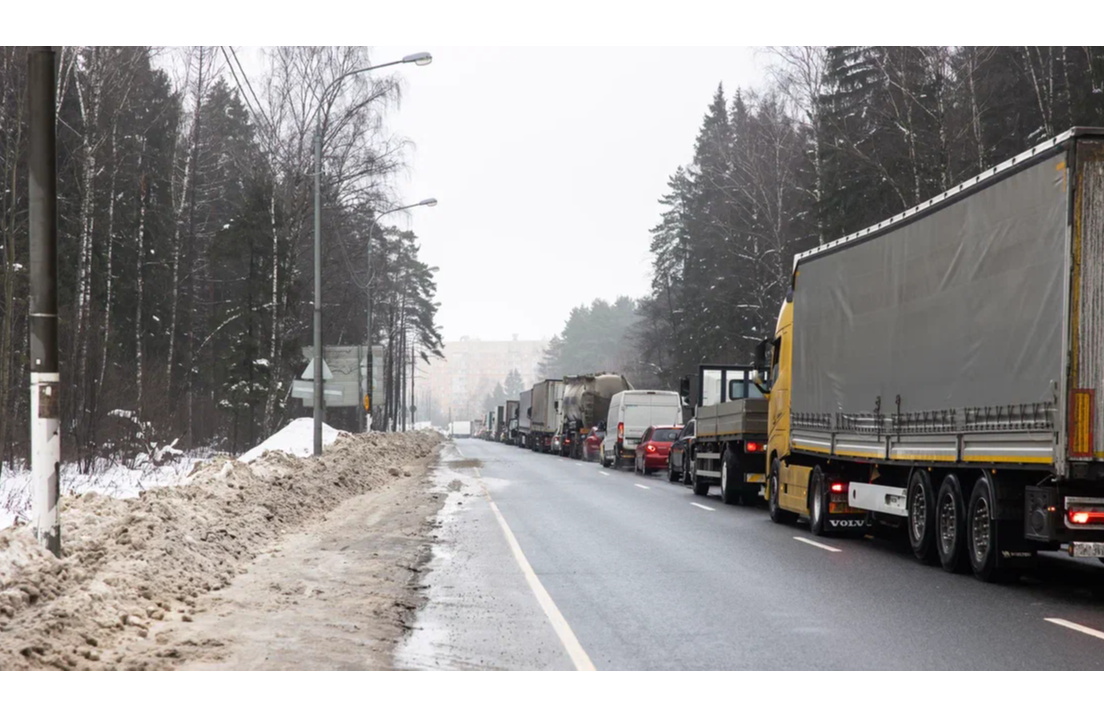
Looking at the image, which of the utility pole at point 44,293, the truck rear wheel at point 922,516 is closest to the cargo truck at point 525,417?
the truck rear wheel at point 922,516

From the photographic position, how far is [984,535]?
12.5m

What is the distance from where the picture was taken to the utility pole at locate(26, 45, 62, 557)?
10.4 m

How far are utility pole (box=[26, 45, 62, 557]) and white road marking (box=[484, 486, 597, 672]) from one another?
407 cm

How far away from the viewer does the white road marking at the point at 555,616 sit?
802 centimetres

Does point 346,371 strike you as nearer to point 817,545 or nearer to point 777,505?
point 777,505

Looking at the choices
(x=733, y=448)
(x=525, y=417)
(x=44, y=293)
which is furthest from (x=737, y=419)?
(x=525, y=417)

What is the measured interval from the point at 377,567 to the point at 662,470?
29628 millimetres

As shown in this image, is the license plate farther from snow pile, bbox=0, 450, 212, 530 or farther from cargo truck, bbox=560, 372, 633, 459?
cargo truck, bbox=560, 372, 633, 459

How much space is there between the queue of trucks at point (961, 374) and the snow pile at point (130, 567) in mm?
7253

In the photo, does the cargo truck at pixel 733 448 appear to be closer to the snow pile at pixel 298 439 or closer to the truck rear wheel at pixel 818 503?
the truck rear wheel at pixel 818 503

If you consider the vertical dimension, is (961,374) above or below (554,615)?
above

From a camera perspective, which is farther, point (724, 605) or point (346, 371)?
point (346, 371)

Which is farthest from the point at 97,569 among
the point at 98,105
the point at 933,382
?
the point at 98,105

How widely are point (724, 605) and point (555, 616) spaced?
1.57 m
